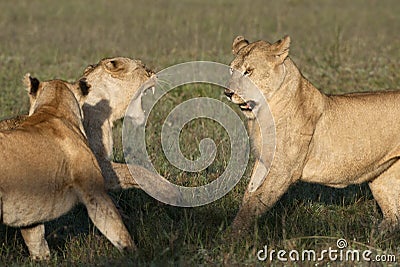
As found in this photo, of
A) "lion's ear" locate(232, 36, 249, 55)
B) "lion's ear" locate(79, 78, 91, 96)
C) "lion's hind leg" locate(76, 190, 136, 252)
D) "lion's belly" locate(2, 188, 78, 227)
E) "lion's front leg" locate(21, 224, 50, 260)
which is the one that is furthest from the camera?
"lion's ear" locate(232, 36, 249, 55)

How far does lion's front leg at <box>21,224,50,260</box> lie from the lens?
4914 mm

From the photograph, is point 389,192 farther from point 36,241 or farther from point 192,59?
point 192,59

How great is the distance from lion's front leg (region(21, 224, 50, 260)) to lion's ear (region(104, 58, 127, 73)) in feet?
4.73

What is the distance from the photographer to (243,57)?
210 inches

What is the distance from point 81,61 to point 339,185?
7507 millimetres

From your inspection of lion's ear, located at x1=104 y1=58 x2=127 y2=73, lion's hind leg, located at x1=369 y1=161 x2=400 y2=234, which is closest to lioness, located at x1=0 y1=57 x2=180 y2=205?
lion's ear, located at x1=104 y1=58 x2=127 y2=73

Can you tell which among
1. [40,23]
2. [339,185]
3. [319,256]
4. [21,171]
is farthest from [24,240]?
[40,23]

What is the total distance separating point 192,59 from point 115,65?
611cm

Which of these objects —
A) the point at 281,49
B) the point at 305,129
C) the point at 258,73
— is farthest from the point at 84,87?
the point at 305,129

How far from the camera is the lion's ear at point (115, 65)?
5816 mm

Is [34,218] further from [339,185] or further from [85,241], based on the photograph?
[339,185]

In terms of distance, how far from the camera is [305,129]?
17.6 feet

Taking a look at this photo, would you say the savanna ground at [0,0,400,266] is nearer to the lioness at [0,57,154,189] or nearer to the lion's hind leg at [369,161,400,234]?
the lion's hind leg at [369,161,400,234]

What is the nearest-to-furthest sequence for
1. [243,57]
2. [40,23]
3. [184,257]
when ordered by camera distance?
[184,257] < [243,57] < [40,23]
